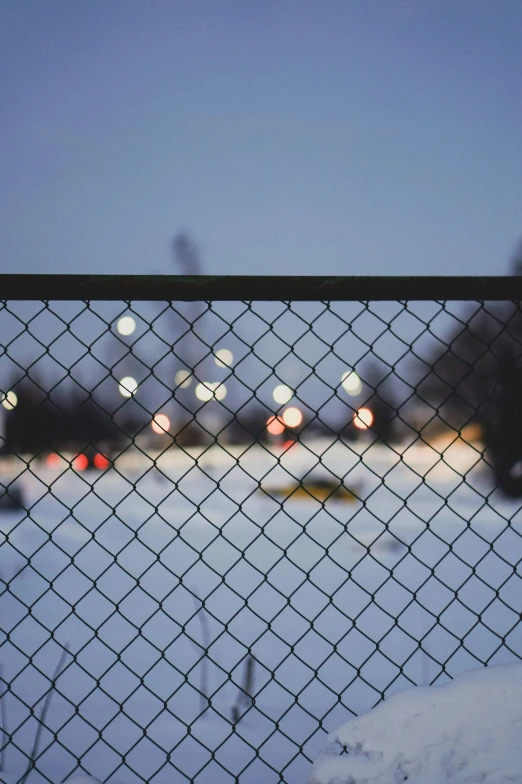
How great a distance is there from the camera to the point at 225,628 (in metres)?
1.69

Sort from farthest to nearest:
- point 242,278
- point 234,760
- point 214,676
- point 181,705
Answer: point 214,676, point 181,705, point 234,760, point 242,278

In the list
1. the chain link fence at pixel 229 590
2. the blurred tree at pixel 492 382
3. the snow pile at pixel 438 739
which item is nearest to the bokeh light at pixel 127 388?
the chain link fence at pixel 229 590

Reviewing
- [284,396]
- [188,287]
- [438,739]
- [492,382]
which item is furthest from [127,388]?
[492,382]

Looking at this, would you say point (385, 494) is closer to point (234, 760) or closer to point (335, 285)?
point (234, 760)

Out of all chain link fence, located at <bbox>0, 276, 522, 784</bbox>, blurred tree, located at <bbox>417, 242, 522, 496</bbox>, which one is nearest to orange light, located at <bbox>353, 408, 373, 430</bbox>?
chain link fence, located at <bbox>0, 276, 522, 784</bbox>

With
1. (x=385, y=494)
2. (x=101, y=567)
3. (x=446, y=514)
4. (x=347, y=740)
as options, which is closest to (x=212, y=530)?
(x=101, y=567)

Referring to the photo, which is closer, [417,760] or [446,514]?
[417,760]

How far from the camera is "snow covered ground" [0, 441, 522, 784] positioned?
6.07 ft

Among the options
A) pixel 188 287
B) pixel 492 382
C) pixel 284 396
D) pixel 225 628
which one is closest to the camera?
pixel 188 287

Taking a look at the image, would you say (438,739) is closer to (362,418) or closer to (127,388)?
(362,418)

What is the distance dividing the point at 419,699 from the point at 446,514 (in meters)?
6.42

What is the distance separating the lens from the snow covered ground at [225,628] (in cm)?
185

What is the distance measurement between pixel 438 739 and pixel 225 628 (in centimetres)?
68

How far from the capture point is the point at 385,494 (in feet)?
32.4
